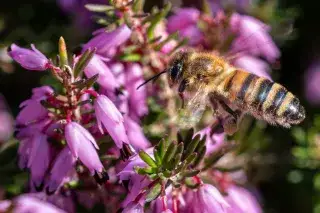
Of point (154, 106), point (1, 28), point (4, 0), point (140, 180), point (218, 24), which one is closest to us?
point (140, 180)

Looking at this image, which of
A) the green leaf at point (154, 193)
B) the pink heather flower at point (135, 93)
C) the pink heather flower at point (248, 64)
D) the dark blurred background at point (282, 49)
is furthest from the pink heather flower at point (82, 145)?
the dark blurred background at point (282, 49)

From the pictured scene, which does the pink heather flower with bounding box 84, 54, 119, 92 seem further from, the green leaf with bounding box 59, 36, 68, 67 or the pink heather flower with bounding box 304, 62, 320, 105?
the pink heather flower with bounding box 304, 62, 320, 105

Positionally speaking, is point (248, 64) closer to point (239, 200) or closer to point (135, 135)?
point (239, 200)

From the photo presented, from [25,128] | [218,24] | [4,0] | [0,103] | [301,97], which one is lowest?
[301,97]

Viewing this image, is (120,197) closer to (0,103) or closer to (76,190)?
(76,190)

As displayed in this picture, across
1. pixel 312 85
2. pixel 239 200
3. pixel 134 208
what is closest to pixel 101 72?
pixel 134 208

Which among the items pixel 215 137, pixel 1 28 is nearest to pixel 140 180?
pixel 215 137

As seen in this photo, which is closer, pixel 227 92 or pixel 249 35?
pixel 227 92
